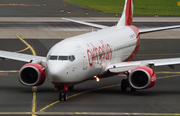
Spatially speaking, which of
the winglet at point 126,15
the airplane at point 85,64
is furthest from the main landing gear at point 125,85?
the winglet at point 126,15

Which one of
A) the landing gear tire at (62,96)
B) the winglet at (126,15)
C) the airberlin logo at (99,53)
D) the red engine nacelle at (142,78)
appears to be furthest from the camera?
the winglet at (126,15)

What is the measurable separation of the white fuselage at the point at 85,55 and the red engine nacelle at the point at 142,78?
2.63m

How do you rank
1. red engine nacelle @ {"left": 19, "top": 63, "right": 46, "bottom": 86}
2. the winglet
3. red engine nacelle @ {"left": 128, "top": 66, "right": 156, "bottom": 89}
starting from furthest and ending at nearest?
the winglet < red engine nacelle @ {"left": 19, "top": 63, "right": 46, "bottom": 86} < red engine nacelle @ {"left": 128, "top": 66, "right": 156, "bottom": 89}

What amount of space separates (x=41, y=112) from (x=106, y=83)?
35.0ft

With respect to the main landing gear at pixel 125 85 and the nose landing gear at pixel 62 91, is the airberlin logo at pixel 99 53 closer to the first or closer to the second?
the main landing gear at pixel 125 85

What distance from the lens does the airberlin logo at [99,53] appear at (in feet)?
89.6

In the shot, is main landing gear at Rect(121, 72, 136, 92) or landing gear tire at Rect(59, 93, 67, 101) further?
main landing gear at Rect(121, 72, 136, 92)

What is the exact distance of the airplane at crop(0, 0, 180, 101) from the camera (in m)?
25.0

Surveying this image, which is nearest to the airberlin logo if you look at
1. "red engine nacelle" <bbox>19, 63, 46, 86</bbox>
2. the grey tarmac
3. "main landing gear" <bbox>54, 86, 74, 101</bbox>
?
the grey tarmac

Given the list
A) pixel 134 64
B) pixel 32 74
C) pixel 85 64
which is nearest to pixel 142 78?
pixel 134 64

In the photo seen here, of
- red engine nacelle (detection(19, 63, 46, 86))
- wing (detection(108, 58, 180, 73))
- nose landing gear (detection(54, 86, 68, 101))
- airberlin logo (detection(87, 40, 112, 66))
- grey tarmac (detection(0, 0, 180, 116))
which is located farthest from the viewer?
wing (detection(108, 58, 180, 73))

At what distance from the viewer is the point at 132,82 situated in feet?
90.8

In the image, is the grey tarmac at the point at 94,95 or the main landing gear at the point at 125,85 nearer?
the grey tarmac at the point at 94,95

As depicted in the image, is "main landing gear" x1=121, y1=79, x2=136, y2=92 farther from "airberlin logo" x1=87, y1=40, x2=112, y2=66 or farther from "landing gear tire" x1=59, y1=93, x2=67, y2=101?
"landing gear tire" x1=59, y1=93, x2=67, y2=101
